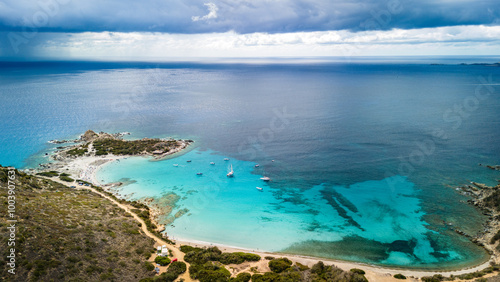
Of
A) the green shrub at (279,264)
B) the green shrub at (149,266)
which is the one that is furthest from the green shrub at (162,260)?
the green shrub at (279,264)

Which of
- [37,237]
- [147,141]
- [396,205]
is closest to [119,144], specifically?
[147,141]

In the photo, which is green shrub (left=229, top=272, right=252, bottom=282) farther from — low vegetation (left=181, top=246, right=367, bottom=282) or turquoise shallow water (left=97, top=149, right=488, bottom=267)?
turquoise shallow water (left=97, top=149, right=488, bottom=267)

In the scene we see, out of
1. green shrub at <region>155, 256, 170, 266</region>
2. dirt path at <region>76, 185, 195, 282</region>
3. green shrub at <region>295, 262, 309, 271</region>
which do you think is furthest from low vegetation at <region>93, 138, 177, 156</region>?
green shrub at <region>295, 262, 309, 271</region>

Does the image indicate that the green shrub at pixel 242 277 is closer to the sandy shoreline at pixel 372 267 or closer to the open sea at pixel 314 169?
the sandy shoreline at pixel 372 267

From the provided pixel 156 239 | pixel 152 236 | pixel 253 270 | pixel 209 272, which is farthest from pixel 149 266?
pixel 253 270

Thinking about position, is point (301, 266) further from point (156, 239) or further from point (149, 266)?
point (156, 239)

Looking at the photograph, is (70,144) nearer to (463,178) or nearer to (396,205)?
(396,205)

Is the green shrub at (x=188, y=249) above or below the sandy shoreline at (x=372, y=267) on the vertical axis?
below
